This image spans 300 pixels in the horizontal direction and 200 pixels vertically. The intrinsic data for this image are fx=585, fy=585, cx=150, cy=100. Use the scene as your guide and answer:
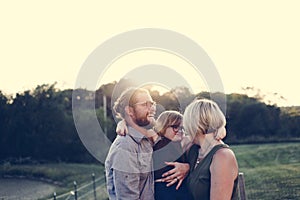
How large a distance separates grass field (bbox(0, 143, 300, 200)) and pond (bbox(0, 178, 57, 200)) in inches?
23.8

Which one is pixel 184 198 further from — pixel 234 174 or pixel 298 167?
pixel 298 167

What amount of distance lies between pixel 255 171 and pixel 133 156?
16.7 m

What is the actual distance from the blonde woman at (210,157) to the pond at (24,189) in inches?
589

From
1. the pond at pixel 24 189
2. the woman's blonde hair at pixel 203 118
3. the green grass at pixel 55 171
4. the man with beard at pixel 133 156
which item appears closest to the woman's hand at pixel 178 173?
the man with beard at pixel 133 156

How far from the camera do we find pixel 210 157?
3.11m

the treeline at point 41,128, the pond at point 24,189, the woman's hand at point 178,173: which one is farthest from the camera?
the treeline at point 41,128

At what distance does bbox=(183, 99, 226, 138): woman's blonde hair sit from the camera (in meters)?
3.11

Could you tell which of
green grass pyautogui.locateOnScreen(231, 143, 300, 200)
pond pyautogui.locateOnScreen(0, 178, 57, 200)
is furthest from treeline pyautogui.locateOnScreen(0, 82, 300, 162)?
pond pyautogui.locateOnScreen(0, 178, 57, 200)

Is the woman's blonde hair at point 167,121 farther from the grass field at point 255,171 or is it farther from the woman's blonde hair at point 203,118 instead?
the grass field at point 255,171

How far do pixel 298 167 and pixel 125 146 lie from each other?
1685 centimetres

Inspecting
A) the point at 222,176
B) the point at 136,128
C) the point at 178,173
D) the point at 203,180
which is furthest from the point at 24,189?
the point at 222,176

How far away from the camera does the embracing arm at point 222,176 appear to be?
302 centimetres

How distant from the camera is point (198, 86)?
529cm

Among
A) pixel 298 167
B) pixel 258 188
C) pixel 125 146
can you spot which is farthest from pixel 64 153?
pixel 125 146
